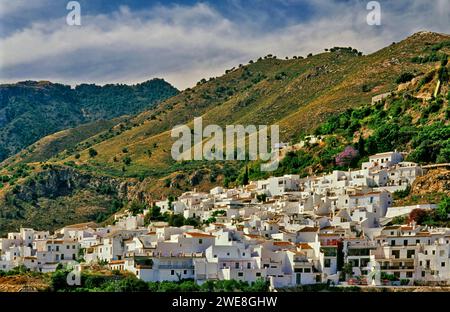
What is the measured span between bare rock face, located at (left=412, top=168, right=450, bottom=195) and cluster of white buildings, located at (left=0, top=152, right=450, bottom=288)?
71 cm

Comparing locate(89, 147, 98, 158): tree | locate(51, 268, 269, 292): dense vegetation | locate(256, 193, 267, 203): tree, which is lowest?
locate(51, 268, 269, 292): dense vegetation

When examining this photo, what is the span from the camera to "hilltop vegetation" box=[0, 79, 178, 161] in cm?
11334

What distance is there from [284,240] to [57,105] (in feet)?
333

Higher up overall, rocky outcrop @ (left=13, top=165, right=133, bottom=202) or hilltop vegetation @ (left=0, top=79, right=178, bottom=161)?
hilltop vegetation @ (left=0, top=79, right=178, bottom=161)

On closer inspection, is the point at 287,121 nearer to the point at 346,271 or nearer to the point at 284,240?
the point at 284,240

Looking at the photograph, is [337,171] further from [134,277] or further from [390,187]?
[134,277]

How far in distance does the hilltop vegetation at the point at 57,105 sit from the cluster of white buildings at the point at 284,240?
2485 inches

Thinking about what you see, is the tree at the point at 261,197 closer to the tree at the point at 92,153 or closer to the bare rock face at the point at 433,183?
the bare rock face at the point at 433,183

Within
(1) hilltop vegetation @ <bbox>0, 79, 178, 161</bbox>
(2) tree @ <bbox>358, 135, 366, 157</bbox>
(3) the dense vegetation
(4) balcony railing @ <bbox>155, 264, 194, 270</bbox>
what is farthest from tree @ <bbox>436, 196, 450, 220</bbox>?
(1) hilltop vegetation @ <bbox>0, 79, 178, 161</bbox>

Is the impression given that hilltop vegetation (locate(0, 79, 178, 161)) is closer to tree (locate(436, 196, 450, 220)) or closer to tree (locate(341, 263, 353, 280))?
tree (locate(436, 196, 450, 220))

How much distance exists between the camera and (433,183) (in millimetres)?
41938

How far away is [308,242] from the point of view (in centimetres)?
3731

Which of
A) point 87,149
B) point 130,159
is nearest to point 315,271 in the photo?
point 130,159

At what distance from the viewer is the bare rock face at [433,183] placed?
41438 millimetres
